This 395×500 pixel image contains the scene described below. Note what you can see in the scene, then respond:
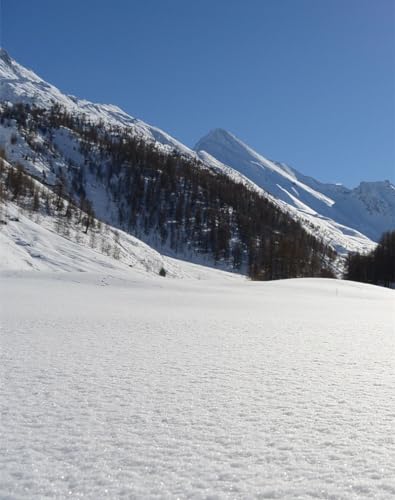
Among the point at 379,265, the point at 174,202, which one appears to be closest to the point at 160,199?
the point at 174,202

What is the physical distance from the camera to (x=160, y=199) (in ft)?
450

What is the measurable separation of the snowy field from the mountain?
87774mm

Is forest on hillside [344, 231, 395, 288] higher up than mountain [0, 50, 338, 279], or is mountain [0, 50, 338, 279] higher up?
mountain [0, 50, 338, 279]

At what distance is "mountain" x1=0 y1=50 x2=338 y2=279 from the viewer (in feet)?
375

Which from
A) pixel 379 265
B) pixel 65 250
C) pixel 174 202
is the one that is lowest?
pixel 65 250

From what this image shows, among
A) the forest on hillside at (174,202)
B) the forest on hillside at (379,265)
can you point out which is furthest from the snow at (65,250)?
the forest on hillside at (379,265)

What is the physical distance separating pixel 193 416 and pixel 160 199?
135 metres

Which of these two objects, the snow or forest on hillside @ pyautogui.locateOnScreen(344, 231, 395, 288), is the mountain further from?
the snow

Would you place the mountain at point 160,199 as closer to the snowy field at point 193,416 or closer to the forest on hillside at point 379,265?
the forest on hillside at point 379,265

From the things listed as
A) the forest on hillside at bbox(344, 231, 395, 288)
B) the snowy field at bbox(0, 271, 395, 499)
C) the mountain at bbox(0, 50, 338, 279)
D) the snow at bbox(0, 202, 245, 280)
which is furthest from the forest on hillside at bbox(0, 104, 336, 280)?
the snowy field at bbox(0, 271, 395, 499)

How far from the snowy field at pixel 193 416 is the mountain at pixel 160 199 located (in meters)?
87.8

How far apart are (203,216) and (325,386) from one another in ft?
424

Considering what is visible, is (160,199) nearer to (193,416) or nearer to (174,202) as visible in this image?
(174,202)

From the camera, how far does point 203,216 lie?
134m
